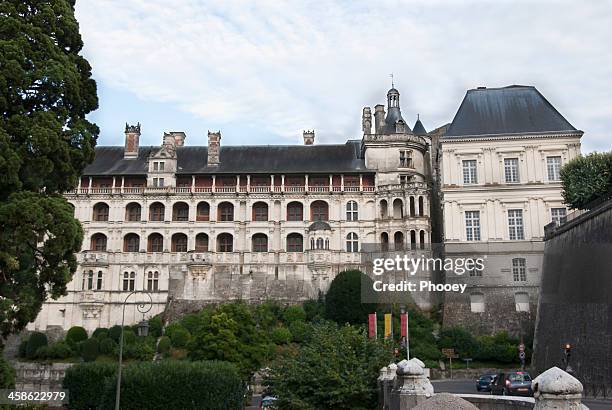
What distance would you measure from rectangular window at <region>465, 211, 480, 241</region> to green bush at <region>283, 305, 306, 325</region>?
15.0 metres

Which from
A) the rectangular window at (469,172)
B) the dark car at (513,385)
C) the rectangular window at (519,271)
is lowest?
the dark car at (513,385)

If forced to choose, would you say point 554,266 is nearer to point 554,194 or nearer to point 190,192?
point 554,194

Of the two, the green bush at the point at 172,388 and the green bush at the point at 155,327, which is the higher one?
the green bush at the point at 155,327

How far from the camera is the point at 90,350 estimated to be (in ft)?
148

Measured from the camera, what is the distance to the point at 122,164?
60.4 metres

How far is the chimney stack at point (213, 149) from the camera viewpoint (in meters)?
60.1

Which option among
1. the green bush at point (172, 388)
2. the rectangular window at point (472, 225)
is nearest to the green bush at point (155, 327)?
the green bush at point (172, 388)

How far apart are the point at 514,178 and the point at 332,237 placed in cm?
1699

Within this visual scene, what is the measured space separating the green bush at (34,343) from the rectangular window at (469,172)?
36631mm

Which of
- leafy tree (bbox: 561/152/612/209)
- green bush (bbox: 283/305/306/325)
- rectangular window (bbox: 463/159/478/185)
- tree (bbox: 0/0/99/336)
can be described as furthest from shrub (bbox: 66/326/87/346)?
leafy tree (bbox: 561/152/612/209)

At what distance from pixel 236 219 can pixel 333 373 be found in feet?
136

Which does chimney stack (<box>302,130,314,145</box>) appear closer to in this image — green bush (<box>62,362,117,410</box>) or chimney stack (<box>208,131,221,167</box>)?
chimney stack (<box>208,131,221,167</box>)

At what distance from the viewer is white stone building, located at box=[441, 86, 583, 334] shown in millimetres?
47875

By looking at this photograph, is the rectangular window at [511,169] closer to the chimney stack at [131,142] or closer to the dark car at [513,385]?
the dark car at [513,385]
